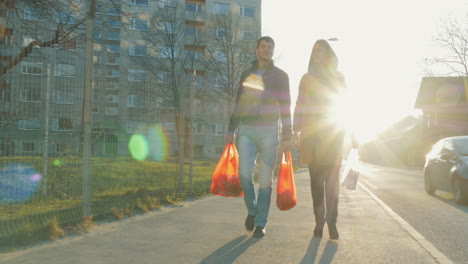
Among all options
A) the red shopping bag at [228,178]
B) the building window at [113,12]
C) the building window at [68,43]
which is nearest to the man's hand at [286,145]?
the red shopping bag at [228,178]

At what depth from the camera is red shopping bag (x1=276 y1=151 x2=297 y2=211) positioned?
5008 mm

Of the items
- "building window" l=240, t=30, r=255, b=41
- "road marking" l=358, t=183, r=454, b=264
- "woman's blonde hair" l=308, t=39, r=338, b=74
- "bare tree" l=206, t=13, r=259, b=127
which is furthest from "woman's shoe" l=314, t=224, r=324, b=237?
"building window" l=240, t=30, r=255, b=41

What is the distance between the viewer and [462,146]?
10.3 m

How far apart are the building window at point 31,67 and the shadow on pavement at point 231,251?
3.51 metres

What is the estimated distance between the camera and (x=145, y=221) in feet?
19.0

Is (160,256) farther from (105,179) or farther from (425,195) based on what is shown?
(425,195)

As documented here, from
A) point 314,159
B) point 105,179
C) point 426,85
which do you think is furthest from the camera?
point 426,85

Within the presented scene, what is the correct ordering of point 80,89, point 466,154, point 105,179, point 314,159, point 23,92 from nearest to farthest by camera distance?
1. point 314,159
2. point 23,92
3. point 80,89
4. point 105,179
5. point 466,154

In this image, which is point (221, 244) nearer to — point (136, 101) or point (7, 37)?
point (136, 101)

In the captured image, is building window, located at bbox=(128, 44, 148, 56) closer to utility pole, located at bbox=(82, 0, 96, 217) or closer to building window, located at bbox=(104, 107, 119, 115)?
building window, located at bbox=(104, 107, 119, 115)

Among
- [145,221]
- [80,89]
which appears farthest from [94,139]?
[145,221]

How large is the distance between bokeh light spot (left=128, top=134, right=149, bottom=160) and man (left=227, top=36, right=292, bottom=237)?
7.09 feet

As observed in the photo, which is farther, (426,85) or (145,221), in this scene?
(426,85)

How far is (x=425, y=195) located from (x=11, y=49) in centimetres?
936
